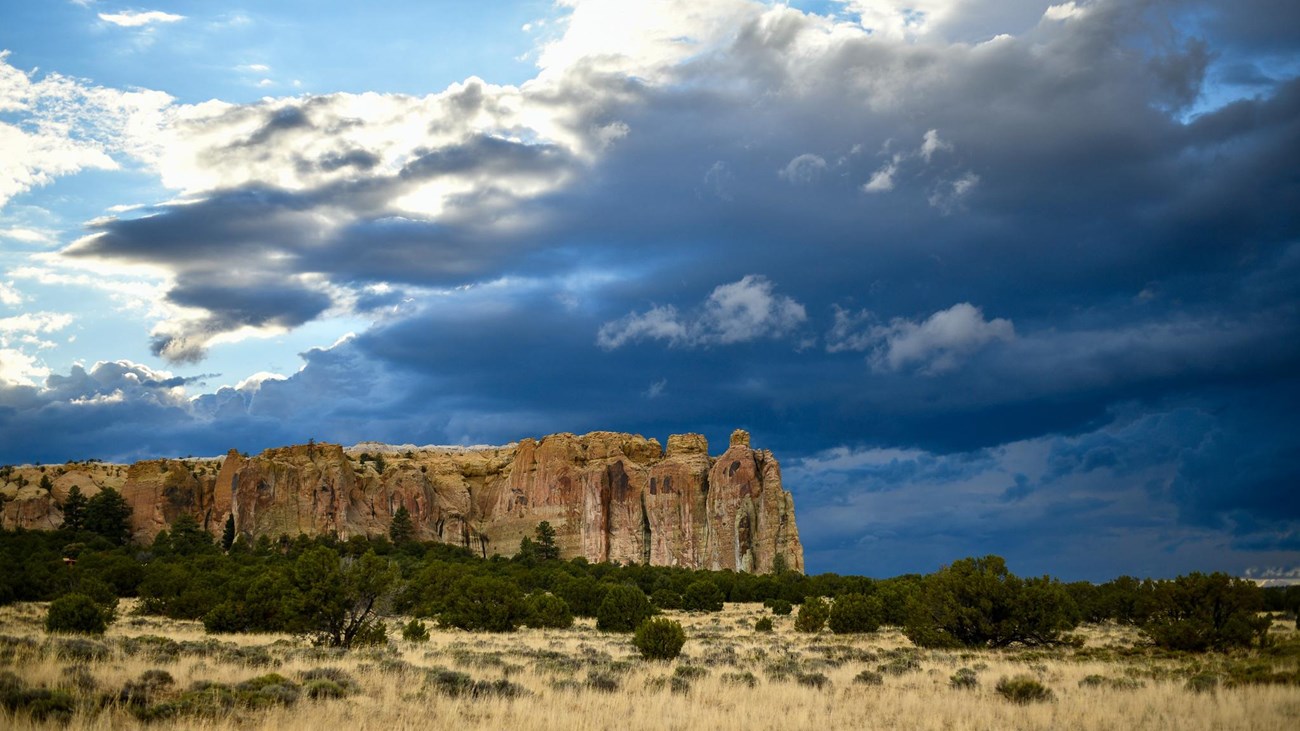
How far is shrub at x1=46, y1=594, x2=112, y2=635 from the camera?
29.5 m

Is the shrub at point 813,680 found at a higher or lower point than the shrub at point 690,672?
lower

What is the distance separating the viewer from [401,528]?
138125 millimetres

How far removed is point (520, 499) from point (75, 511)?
64178 mm

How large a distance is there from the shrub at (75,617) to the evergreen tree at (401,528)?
106 meters

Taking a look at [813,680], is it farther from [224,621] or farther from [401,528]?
[401,528]

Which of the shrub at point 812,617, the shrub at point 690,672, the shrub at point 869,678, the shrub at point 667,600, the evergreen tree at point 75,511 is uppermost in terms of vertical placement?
the evergreen tree at point 75,511

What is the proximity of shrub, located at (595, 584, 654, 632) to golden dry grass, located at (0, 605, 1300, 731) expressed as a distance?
14.1m

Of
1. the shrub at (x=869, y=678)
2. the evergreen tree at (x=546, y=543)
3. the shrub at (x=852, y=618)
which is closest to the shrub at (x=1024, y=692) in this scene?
the shrub at (x=869, y=678)

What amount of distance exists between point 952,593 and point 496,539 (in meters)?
123

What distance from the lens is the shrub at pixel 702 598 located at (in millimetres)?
64250

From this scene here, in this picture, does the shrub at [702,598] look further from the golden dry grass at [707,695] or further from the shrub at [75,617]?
the shrub at [75,617]

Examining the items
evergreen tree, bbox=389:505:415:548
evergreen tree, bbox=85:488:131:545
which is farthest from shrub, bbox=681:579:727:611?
evergreen tree, bbox=85:488:131:545

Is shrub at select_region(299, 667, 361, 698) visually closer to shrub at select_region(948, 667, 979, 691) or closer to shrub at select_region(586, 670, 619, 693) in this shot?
shrub at select_region(586, 670, 619, 693)

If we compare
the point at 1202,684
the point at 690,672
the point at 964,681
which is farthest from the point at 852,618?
the point at 1202,684
